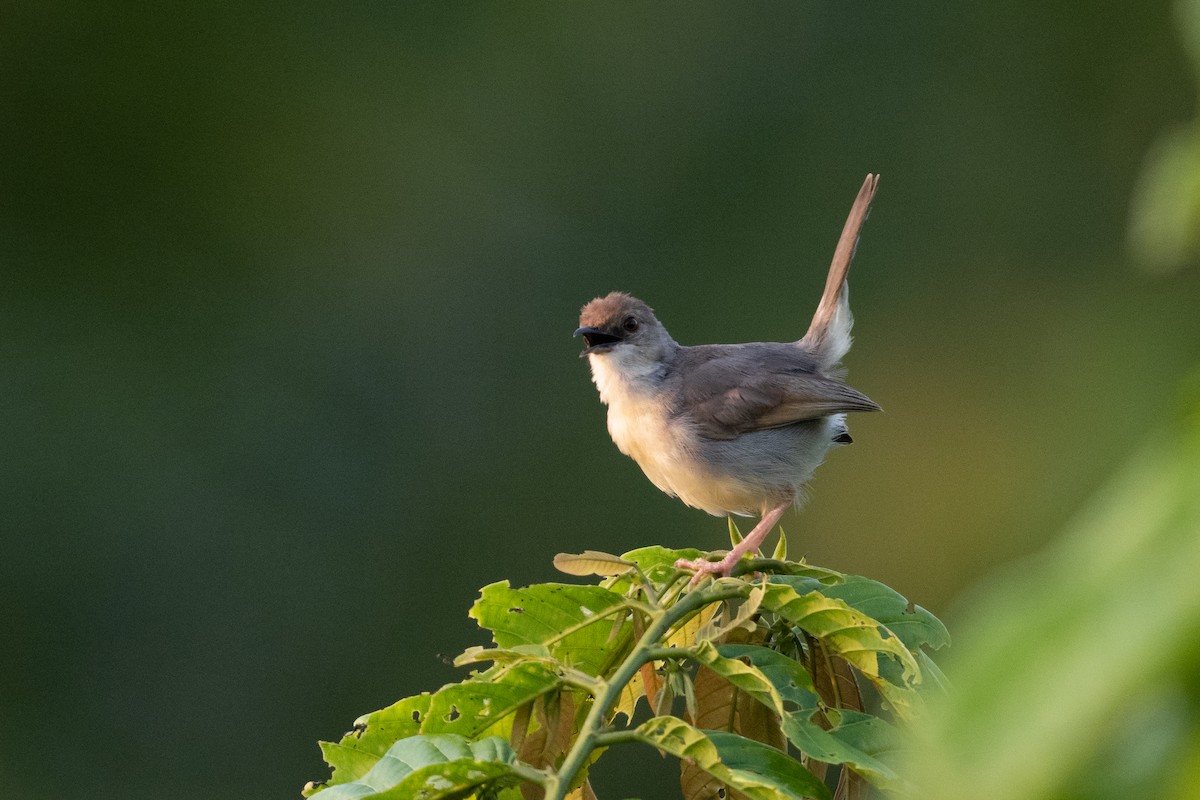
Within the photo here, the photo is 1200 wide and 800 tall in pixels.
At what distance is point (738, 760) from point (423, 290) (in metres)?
13.3

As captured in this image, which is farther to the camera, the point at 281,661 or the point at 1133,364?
the point at 281,661

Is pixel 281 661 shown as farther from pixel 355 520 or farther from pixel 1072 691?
pixel 1072 691

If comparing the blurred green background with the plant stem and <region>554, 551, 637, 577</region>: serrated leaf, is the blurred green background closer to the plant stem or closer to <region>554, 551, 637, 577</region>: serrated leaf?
<region>554, 551, 637, 577</region>: serrated leaf

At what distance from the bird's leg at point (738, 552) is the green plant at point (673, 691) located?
0.18ft

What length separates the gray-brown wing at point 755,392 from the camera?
17.5 ft

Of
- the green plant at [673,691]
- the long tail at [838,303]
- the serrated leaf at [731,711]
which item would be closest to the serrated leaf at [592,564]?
the green plant at [673,691]

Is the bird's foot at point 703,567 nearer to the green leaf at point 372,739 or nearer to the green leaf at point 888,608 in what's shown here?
the green leaf at point 888,608

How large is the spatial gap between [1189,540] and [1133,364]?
1.05 meters

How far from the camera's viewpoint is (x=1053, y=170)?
15289 millimetres

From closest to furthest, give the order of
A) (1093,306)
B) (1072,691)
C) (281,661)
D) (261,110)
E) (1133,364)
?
(1072,691), (1133,364), (1093,306), (281,661), (261,110)

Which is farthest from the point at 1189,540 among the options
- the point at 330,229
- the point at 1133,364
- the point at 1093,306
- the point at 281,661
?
the point at 330,229

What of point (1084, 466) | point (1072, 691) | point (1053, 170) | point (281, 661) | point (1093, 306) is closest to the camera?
point (1072, 691)

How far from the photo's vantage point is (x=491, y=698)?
207 cm

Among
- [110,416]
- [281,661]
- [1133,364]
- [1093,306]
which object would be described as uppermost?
[110,416]
